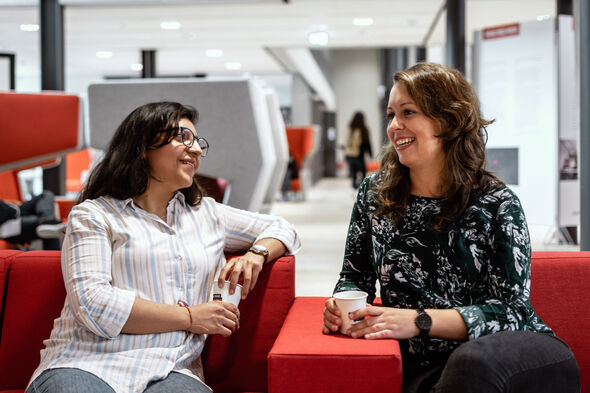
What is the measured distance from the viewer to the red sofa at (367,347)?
1.29 m

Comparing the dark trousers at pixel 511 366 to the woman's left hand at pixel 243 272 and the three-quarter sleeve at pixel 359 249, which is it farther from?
the woman's left hand at pixel 243 272

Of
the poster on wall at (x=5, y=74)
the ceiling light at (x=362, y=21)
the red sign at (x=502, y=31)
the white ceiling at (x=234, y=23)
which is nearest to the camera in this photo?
the red sign at (x=502, y=31)

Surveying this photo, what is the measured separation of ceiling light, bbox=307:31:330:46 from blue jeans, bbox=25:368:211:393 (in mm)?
9235

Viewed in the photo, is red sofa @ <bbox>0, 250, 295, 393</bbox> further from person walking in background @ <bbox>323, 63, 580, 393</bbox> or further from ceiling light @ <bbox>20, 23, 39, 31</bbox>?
ceiling light @ <bbox>20, 23, 39, 31</bbox>

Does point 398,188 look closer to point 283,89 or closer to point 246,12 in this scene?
point 246,12

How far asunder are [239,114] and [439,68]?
100 inches

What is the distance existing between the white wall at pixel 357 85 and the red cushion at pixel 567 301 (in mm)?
18306

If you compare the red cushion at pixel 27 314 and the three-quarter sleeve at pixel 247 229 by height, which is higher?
the three-quarter sleeve at pixel 247 229

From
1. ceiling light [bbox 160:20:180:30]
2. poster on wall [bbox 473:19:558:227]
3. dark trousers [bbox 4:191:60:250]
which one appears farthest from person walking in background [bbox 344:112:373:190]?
dark trousers [bbox 4:191:60:250]

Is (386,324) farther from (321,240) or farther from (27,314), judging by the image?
(321,240)

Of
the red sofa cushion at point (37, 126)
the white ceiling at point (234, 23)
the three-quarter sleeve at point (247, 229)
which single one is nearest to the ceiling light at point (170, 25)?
the white ceiling at point (234, 23)

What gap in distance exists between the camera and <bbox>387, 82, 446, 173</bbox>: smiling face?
1.52 m

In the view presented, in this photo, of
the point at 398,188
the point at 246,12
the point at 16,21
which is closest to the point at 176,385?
the point at 398,188

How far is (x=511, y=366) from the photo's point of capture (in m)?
1.24
